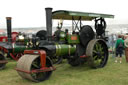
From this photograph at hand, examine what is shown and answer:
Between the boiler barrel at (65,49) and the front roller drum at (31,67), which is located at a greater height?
the boiler barrel at (65,49)

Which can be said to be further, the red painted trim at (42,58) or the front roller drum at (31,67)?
the red painted trim at (42,58)

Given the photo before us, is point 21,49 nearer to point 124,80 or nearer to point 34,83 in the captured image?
point 34,83

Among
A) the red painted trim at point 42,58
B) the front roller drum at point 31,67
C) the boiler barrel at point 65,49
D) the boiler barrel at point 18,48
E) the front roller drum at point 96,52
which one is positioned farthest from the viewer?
the boiler barrel at point 18,48

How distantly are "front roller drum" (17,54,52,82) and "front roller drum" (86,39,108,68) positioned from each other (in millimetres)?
1604

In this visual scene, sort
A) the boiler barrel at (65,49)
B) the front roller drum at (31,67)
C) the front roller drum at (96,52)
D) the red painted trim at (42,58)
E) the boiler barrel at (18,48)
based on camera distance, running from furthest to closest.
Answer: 1. the boiler barrel at (18,48)
2. the front roller drum at (96,52)
3. the boiler barrel at (65,49)
4. the red painted trim at (42,58)
5. the front roller drum at (31,67)

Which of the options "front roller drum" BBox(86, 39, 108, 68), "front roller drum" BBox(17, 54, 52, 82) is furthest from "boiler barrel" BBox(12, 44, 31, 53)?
"front roller drum" BBox(86, 39, 108, 68)

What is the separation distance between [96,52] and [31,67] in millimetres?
2560

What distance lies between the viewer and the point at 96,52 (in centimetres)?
632

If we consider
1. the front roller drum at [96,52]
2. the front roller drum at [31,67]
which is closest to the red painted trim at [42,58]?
the front roller drum at [31,67]

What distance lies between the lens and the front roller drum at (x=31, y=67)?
445 centimetres

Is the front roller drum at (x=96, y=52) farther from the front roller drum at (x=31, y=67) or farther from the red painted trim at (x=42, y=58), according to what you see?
the red painted trim at (x=42, y=58)

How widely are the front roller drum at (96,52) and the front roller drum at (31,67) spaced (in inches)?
63.2

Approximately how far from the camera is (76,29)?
6.60 m

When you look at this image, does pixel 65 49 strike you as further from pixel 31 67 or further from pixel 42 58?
pixel 31 67
